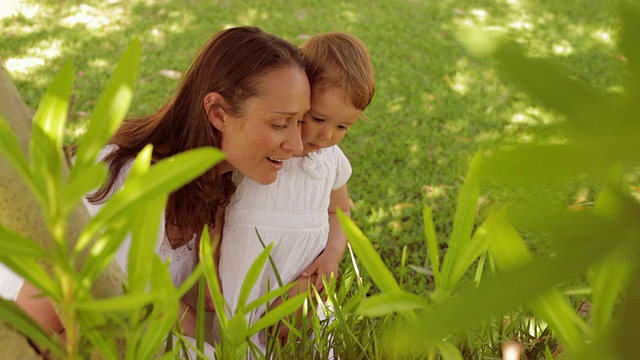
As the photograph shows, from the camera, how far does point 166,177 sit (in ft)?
1.25

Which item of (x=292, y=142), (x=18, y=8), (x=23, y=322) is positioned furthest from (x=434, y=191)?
(x=18, y=8)

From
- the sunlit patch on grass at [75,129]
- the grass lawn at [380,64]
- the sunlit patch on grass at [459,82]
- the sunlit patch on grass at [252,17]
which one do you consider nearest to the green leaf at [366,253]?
the grass lawn at [380,64]

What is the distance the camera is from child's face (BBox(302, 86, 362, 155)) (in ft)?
6.37

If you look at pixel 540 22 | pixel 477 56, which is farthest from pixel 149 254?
pixel 540 22

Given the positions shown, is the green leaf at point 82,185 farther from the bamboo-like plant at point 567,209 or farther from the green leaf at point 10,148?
the bamboo-like plant at point 567,209

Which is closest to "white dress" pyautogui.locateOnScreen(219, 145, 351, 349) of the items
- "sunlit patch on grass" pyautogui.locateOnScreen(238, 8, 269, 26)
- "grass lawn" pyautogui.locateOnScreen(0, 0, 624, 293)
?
"grass lawn" pyautogui.locateOnScreen(0, 0, 624, 293)

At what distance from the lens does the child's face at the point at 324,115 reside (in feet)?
6.37

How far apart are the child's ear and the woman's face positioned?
2 centimetres

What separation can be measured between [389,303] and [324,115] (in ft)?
4.69

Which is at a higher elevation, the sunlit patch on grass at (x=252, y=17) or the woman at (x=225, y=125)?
the woman at (x=225, y=125)

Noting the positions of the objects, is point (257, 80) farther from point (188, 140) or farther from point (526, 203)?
point (526, 203)

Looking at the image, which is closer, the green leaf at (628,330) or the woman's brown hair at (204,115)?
the green leaf at (628,330)

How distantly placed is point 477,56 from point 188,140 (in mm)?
1676

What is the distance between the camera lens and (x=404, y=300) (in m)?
0.56
